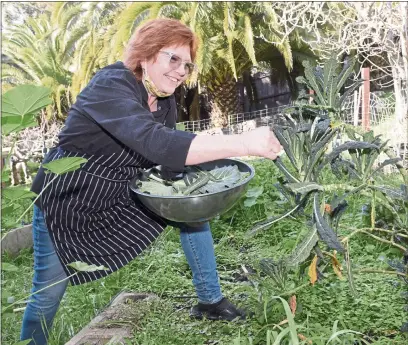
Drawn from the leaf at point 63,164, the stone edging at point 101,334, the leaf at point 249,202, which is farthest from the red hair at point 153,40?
the leaf at point 249,202

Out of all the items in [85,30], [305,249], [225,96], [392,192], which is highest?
[85,30]

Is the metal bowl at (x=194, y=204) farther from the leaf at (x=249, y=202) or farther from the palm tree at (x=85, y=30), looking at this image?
the palm tree at (x=85, y=30)

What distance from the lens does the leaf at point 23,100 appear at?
44.1 inches

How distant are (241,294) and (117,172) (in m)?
0.99

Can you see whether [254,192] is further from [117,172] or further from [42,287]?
[42,287]

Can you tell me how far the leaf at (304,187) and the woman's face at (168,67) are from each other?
2.87 feet

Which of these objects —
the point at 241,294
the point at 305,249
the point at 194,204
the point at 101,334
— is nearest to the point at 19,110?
the point at 194,204

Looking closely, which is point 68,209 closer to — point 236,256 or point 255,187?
point 236,256

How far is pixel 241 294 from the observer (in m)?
2.52

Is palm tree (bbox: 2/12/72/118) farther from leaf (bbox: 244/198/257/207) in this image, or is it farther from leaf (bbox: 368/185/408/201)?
leaf (bbox: 368/185/408/201)

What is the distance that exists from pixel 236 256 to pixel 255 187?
33.5 inches

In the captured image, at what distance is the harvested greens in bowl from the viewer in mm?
1684

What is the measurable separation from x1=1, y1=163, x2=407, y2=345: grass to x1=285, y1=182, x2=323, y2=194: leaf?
0.28m

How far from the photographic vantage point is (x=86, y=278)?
2041mm
